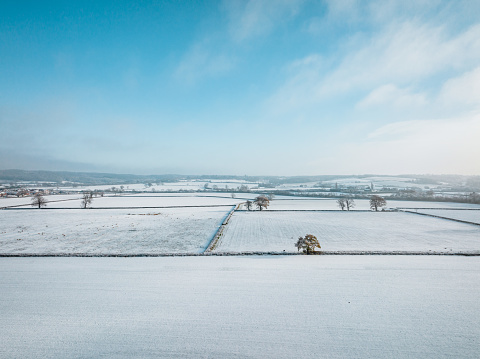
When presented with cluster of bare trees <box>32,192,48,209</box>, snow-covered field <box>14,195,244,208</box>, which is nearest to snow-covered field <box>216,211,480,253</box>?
snow-covered field <box>14,195,244,208</box>

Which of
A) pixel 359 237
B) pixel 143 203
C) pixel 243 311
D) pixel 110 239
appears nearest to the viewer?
pixel 243 311

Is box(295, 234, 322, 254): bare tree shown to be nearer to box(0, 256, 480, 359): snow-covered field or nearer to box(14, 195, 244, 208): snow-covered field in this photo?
box(0, 256, 480, 359): snow-covered field

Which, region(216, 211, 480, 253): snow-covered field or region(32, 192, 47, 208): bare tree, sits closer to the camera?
region(216, 211, 480, 253): snow-covered field

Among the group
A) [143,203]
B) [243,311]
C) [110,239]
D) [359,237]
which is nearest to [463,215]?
[359,237]

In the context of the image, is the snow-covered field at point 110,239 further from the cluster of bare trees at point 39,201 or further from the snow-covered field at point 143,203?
the cluster of bare trees at point 39,201

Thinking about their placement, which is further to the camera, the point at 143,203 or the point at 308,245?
the point at 143,203

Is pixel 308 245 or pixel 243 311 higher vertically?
pixel 243 311

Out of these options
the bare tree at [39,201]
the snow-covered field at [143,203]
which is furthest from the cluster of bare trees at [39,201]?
the snow-covered field at [143,203]

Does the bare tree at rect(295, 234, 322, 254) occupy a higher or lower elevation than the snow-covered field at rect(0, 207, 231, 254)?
higher

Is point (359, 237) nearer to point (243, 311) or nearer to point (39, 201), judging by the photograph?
point (243, 311)
